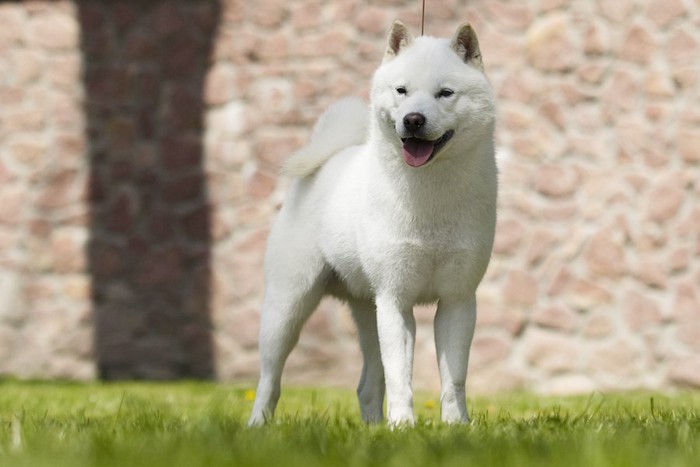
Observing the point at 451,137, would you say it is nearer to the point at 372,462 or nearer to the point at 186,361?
the point at 372,462

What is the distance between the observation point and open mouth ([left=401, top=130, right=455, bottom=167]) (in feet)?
10.00

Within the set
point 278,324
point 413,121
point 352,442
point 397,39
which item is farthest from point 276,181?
point 352,442

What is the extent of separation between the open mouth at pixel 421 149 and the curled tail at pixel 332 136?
0.69 m

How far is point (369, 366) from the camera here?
372 cm

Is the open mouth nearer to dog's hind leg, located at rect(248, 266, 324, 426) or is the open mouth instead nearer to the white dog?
the white dog

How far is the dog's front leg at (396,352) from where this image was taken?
312 centimetres

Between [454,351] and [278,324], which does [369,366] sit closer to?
[278,324]

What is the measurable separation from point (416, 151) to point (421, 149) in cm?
2

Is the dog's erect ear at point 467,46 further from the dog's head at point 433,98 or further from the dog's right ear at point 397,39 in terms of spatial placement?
the dog's right ear at point 397,39

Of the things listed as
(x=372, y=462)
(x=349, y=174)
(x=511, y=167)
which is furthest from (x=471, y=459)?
(x=511, y=167)

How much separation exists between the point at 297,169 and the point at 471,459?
1780 mm

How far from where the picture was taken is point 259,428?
2711 millimetres

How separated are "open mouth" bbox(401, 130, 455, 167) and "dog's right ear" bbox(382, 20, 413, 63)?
37 centimetres

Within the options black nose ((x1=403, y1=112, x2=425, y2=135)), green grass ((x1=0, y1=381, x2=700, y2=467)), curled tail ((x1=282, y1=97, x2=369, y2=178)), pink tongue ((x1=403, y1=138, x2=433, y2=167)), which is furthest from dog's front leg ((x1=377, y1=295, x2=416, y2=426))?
curled tail ((x1=282, y1=97, x2=369, y2=178))
